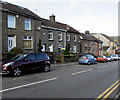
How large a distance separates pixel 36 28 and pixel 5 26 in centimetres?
584

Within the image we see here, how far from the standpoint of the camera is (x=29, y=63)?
1184cm

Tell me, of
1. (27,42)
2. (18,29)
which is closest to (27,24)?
(18,29)

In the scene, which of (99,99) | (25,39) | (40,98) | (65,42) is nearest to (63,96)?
(40,98)

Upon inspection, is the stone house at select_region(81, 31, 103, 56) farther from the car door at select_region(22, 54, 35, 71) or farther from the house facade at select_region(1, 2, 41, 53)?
the car door at select_region(22, 54, 35, 71)

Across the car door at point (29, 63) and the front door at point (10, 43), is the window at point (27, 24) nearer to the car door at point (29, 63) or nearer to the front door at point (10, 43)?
the front door at point (10, 43)

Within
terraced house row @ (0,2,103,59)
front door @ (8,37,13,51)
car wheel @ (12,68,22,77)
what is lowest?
car wheel @ (12,68,22,77)

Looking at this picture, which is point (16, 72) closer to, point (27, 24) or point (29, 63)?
point (29, 63)

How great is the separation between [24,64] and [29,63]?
1.66ft

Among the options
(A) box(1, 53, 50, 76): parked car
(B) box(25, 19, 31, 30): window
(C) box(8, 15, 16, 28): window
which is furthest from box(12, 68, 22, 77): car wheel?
(B) box(25, 19, 31, 30): window

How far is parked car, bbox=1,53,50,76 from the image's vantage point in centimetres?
1063

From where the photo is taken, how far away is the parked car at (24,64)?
10633mm

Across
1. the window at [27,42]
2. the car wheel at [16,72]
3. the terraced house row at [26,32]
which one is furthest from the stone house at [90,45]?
the car wheel at [16,72]

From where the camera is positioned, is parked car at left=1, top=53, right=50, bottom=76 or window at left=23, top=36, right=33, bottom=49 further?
window at left=23, top=36, right=33, bottom=49

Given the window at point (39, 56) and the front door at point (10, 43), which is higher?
the front door at point (10, 43)
